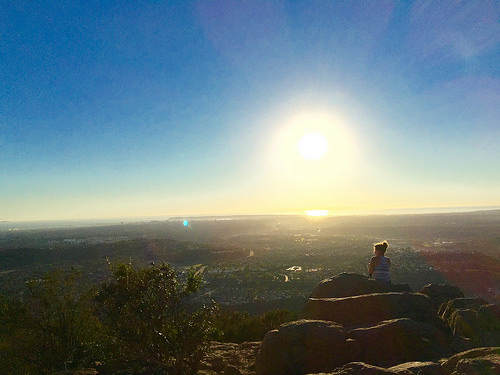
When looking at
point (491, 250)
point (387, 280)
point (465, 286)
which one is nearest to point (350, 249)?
point (491, 250)

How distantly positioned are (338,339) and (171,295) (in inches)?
185

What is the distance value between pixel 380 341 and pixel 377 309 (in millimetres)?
2287

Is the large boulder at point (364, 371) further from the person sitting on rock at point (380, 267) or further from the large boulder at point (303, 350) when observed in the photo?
the person sitting on rock at point (380, 267)

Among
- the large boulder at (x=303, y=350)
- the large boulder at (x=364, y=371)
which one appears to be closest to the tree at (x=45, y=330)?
the large boulder at (x=303, y=350)

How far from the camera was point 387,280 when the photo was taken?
13.5m

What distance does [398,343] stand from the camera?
8648 millimetres

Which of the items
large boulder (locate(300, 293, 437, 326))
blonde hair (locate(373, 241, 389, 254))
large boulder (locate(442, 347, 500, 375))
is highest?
blonde hair (locate(373, 241, 389, 254))

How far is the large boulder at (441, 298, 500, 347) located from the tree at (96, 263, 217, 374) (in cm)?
759

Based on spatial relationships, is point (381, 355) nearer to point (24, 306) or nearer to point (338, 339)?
point (338, 339)

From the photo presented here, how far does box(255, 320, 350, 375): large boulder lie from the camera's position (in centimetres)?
885

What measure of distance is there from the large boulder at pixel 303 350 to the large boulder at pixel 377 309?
160 centimetres

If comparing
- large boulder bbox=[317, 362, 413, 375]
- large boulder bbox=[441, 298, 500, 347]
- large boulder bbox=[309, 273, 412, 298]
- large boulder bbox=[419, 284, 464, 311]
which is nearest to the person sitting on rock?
large boulder bbox=[309, 273, 412, 298]

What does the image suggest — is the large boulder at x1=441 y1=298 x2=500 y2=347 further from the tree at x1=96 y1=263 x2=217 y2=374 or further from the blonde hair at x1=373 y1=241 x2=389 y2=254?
the tree at x1=96 y1=263 x2=217 y2=374

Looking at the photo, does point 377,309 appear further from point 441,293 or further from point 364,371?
point 441,293
